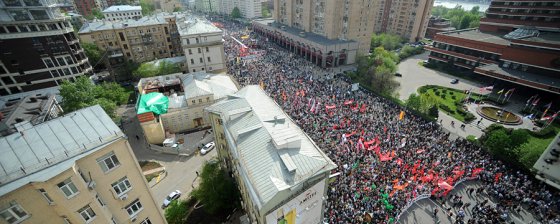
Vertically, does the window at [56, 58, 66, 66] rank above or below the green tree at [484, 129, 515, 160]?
above

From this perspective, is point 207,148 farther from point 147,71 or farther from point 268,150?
point 147,71

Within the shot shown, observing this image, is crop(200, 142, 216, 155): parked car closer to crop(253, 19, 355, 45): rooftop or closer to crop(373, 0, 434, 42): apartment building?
crop(253, 19, 355, 45): rooftop

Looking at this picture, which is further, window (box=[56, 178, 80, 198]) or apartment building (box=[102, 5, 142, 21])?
apartment building (box=[102, 5, 142, 21])

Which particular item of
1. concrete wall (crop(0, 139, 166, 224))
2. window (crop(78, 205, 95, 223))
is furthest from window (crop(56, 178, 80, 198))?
window (crop(78, 205, 95, 223))

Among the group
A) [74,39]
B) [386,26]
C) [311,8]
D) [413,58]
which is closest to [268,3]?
[386,26]

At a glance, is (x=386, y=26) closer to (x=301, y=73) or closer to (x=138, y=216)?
(x=301, y=73)

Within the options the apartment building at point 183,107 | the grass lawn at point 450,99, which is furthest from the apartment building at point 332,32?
the apartment building at point 183,107

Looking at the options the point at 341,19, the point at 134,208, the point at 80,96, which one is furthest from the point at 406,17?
the point at 134,208
